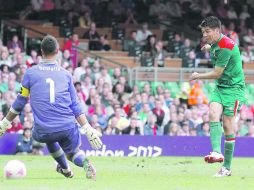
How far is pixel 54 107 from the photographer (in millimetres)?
12703

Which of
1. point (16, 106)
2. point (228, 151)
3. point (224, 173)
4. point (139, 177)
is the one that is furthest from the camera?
point (228, 151)

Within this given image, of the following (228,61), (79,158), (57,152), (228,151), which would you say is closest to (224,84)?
(228,61)

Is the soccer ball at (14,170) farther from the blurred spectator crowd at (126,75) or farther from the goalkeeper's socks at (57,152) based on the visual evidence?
the blurred spectator crowd at (126,75)

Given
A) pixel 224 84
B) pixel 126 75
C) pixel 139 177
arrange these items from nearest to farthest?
pixel 139 177
pixel 224 84
pixel 126 75

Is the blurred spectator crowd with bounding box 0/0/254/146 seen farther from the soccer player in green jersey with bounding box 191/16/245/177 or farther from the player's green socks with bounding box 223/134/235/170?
the player's green socks with bounding box 223/134/235/170

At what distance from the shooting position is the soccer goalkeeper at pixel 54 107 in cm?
1266

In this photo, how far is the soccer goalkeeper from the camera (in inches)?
498

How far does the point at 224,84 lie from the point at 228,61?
1.32 ft

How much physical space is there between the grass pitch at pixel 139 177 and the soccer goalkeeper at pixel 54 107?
1.64 feet

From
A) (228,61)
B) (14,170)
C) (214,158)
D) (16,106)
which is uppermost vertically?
(228,61)

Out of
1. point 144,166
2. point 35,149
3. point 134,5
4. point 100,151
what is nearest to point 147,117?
point 100,151

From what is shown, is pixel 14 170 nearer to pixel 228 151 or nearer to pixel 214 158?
pixel 214 158

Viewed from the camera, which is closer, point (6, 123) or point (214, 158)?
point (6, 123)

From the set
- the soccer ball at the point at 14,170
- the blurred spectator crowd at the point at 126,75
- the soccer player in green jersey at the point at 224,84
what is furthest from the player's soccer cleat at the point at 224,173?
the blurred spectator crowd at the point at 126,75
